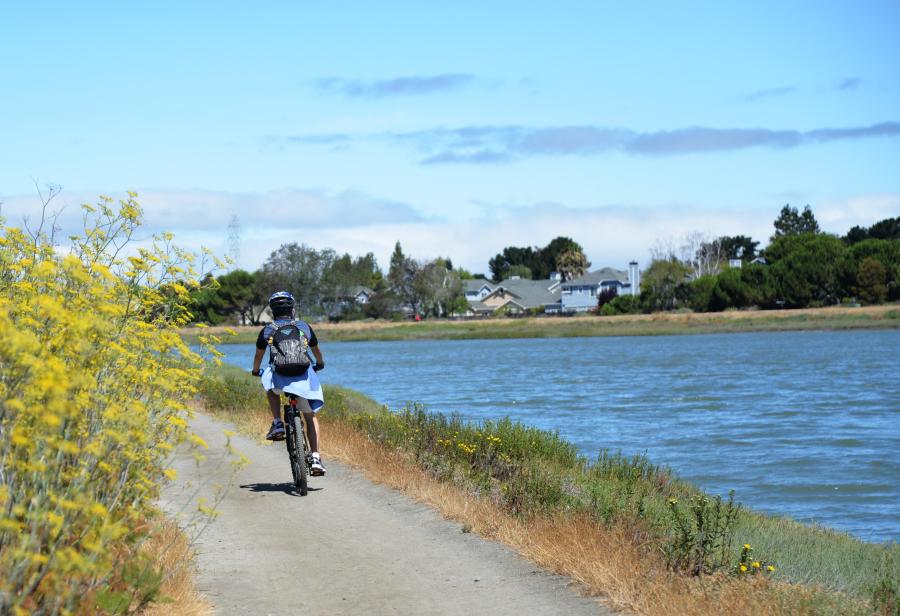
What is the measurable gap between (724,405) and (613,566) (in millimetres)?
29230

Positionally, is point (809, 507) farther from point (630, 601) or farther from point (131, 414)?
point (131, 414)

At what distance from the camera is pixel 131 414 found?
5164 mm

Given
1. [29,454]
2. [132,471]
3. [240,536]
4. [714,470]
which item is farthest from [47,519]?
[714,470]

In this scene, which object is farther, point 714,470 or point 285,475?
point 714,470

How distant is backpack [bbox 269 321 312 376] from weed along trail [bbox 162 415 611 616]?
1355 millimetres

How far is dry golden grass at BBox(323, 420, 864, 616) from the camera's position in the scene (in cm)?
692

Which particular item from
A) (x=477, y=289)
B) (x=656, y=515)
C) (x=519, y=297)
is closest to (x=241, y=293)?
(x=519, y=297)

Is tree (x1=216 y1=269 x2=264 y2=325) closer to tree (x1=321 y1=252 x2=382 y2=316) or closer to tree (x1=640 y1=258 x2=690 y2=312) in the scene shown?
tree (x1=321 y1=252 x2=382 y2=316)

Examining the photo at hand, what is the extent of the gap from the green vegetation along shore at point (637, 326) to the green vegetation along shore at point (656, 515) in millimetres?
74489

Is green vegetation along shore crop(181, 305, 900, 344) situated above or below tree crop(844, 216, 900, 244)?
below

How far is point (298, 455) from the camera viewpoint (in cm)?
1154

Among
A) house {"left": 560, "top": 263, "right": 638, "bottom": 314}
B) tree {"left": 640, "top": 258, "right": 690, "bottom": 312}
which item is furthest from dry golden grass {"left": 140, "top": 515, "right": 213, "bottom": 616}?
house {"left": 560, "top": 263, "right": 638, "bottom": 314}

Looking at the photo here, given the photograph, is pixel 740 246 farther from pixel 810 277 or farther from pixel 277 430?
pixel 277 430

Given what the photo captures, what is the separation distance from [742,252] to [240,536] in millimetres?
185855
